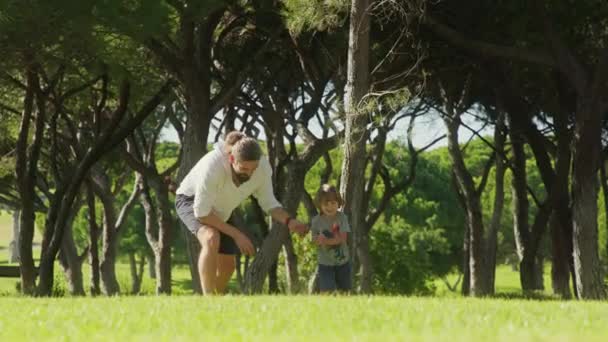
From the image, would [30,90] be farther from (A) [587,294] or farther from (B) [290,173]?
(A) [587,294]

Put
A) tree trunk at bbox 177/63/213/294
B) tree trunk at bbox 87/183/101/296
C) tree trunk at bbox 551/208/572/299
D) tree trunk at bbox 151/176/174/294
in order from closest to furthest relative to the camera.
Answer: tree trunk at bbox 177/63/213/294, tree trunk at bbox 551/208/572/299, tree trunk at bbox 151/176/174/294, tree trunk at bbox 87/183/101/296

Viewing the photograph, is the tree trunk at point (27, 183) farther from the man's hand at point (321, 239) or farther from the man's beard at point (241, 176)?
the man's beard at point (241, 176)

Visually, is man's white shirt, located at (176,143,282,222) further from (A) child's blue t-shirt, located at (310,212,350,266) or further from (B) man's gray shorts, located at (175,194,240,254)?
(A) child's blue t-shirt, located at (310,212,350,266)

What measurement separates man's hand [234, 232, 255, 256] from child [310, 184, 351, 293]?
6.12 feet

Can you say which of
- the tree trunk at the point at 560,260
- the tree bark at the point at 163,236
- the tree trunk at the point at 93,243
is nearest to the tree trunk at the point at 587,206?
the tree trunk at the point at 560,260

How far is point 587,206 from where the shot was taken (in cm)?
1667

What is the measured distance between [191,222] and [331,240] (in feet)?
6.45

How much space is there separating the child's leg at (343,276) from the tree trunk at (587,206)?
6.09 metres

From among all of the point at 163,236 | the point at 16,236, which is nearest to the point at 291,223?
the point at 163,236

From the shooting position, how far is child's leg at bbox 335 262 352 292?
11.7m

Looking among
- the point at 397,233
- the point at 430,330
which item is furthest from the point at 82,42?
the point at 397,233

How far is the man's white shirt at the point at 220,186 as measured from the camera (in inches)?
371

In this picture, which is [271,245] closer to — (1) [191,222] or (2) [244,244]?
(1) [191,222]

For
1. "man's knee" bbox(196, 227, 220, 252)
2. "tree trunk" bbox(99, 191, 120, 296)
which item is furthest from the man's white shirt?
"tree trunk" bbox(99, 191, 120, 296)
